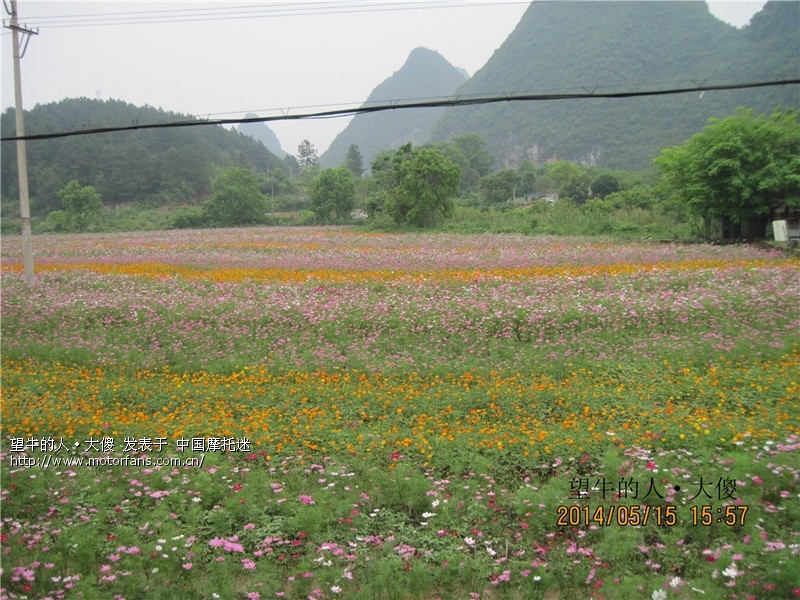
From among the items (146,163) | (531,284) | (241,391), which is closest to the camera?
(241,391)

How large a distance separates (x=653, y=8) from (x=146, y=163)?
148 metres

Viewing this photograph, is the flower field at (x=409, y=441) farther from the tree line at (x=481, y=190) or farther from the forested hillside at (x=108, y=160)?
the forested hillside at (x=108, y=160)

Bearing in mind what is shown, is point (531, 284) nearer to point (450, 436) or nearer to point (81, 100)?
point (450, 436)

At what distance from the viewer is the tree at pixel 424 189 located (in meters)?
45.6

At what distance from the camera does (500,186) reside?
7656cm

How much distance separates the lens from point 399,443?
278 inches

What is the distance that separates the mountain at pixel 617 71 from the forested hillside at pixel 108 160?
60.0 metres

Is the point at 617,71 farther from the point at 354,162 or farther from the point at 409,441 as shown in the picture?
the point at 409,441

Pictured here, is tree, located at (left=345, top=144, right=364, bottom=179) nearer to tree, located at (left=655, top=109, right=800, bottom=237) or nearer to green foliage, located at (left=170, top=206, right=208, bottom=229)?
green foliage, located at (left=170, top=206, right=208, bottom=229)

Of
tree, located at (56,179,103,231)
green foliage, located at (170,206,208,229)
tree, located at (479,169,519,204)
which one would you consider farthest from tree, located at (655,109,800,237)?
tree, located at (479,169,519,204)

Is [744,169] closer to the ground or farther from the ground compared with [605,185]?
closer to the ground

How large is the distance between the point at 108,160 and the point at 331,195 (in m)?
37.4

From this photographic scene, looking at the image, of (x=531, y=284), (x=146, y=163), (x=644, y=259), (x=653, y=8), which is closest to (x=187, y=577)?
(x=531, y=284)

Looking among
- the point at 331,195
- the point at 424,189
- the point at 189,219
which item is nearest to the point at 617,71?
the point at 331,195
